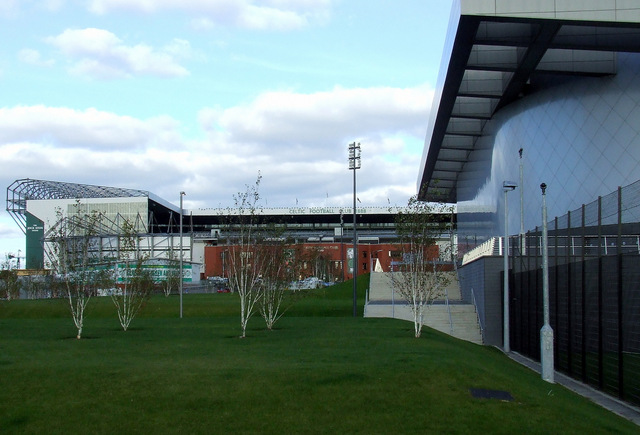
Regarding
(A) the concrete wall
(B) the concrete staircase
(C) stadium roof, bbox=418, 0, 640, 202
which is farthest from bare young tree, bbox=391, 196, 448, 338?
(A) the concrete wall

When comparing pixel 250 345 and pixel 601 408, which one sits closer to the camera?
pixel 601 408

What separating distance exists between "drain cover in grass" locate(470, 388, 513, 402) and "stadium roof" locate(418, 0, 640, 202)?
1577cm

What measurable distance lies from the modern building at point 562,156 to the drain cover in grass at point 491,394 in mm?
3971

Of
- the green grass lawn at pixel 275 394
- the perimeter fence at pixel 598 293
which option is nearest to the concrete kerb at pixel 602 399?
the perimeter fence at pixel 598 293

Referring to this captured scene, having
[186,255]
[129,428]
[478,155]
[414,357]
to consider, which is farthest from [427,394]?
[186,255]

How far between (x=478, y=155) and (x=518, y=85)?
1993 cm

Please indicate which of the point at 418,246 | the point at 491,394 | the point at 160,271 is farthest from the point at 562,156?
the point at 160,271

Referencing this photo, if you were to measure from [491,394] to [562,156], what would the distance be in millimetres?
26697

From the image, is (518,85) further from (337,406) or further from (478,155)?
(337,406)

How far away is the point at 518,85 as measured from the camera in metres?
37.2

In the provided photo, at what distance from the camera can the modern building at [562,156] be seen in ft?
59.8

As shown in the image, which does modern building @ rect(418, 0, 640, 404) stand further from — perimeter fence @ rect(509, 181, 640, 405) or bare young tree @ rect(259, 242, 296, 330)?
bare young tree @ rect(259, 242, 296, 330)

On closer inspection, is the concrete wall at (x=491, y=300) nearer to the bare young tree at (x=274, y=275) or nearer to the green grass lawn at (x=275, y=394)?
the bare young tree at (x=274, y=275)

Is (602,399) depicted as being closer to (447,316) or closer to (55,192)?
(447,316)
